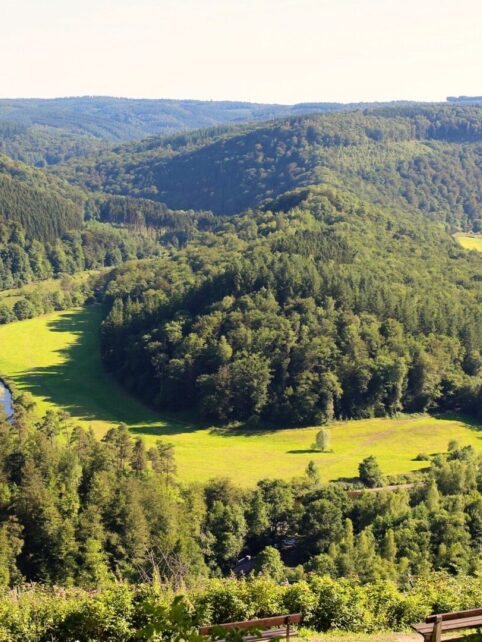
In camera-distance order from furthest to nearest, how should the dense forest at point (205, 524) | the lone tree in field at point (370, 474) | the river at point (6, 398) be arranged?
the river at point (6, 398), the lone tree in field at point (370, 474), the dense forest at point (205, 524)

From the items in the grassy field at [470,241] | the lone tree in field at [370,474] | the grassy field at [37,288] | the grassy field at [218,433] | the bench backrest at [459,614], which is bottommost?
the grassy field at [218,433]

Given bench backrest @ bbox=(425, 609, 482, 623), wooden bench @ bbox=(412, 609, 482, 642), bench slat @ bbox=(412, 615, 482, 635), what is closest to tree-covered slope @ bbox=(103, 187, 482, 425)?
bench backrest @ bbox=(425, 609, 482, 623)

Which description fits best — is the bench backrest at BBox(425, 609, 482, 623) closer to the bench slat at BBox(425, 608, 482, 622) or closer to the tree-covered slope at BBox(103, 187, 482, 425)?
the bench slat at BBox(425, 608, 482, 622)

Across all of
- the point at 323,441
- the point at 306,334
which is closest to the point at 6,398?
the point at 306,334

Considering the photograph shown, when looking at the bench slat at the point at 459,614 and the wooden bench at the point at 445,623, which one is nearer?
the wooden bench at the point at 445,623

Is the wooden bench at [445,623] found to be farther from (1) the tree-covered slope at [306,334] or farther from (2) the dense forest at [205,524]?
(1) the tree-covered slope at [306,334]

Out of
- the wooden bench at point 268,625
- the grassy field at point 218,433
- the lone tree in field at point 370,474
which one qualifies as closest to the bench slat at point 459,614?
the wooden bench at point 268,625
